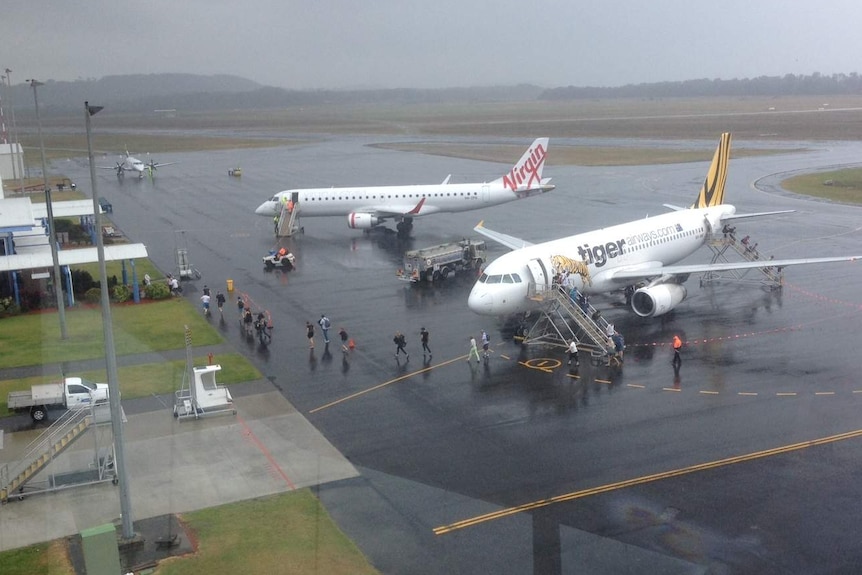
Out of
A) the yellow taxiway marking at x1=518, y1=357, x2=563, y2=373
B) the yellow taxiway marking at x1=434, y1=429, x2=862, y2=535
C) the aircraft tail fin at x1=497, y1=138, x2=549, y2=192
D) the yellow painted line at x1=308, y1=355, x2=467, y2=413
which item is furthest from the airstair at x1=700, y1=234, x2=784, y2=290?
the yellow taxiway marking at x1=434, y1=429, x2=862, y2=535

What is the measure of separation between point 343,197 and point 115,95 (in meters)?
43.2

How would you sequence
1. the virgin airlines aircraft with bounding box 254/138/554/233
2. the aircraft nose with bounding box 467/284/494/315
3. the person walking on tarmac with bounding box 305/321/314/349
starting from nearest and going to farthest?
1. the aircraft nose with bounding box 467/284/494/315
2. the person walking on tarmac with bounding box 305/321/314/349
3. the virgin airlines aircraft with bounding box 254/138/554/233

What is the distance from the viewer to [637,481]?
2272 cm

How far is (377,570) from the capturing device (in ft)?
60.8

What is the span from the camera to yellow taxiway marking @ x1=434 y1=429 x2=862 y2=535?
2067 cm

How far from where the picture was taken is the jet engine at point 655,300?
3931cm

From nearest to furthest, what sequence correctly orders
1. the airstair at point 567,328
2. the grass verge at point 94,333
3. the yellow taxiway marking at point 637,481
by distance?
the yellow taxiway marking at point 637,481 < the airstair at point 567,328 < the grass verge at point 94,333

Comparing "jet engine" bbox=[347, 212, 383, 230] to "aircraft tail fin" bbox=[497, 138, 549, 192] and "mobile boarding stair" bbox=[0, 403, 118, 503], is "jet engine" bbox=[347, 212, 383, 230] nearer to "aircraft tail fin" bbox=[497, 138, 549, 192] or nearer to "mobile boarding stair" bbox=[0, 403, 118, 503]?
"aircraft tail fin" bbox=[497, 138, 549, 192]

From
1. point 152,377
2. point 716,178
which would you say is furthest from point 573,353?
point 716,178

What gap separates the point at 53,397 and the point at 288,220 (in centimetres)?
3707

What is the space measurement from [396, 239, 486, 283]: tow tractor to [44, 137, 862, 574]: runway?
1.45 m

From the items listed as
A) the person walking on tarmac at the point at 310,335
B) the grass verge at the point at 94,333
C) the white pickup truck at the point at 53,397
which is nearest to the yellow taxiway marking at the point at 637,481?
the white pickup truck at the point at 53,397

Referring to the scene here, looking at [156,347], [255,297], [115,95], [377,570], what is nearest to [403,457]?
[377,570]

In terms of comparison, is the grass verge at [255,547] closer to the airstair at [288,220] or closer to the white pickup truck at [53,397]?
the white pickup truck at [53,397]
